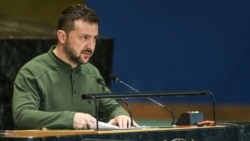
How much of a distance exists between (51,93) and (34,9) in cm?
166

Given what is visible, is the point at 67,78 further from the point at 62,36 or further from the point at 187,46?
the point at 187,46

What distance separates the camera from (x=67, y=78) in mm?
3127

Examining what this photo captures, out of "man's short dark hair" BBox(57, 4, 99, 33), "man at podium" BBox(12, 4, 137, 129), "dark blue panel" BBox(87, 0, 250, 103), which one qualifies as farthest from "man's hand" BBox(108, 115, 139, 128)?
"dark blue panel" BBox(87, 0, 250, 103)

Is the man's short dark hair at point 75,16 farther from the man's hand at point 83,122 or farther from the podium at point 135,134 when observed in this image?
the podium at point 135,134

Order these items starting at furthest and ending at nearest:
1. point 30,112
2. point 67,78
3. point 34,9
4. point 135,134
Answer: point 34,9 → point 67,78 → point 30,112 → point 135,134

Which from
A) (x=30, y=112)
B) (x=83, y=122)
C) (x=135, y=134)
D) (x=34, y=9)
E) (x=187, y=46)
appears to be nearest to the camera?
(x=135, y=134)

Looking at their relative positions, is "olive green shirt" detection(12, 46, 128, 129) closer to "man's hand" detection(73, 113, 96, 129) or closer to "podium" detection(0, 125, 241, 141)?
"man's hand" detection(73, 113, 96, 129)

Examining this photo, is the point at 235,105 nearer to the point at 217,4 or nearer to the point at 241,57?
the point at 241,57

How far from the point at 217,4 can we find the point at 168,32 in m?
0.41

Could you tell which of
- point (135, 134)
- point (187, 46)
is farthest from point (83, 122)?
point (187, 46)

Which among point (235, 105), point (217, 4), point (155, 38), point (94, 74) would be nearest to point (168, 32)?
point (155, 38)

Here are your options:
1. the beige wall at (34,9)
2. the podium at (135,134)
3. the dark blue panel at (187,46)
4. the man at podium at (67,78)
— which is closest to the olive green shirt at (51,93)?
the man at podium at (67,78)

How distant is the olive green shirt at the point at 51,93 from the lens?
2756 millimetres

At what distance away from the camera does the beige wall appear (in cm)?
449
